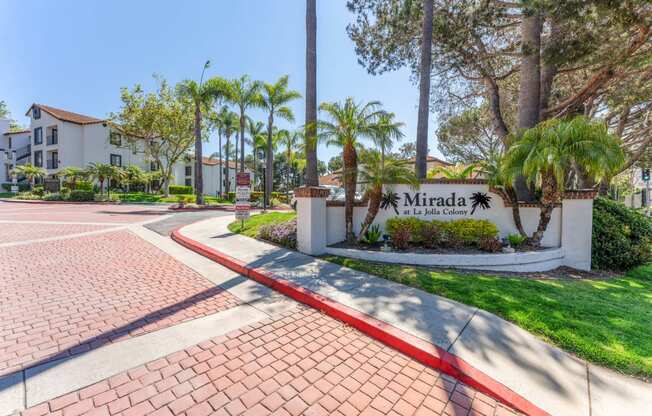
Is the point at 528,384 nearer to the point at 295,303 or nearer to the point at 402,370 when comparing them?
the point at 402,370

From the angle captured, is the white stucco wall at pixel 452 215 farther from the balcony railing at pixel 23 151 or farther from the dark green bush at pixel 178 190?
the balcony railing at pixel 23 151

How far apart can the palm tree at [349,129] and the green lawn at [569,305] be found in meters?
2.47

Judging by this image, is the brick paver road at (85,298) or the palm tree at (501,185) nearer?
the brick paver road at (85,298)

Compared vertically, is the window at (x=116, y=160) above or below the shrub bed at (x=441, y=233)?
above

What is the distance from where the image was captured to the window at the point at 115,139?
3304 centimetres

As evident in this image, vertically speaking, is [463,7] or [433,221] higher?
[463,7]

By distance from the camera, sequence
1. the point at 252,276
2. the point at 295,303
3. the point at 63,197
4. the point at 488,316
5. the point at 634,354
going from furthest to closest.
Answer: the point at 63,197 < the point at 252,276 < the point at 295,303 < the point at 488,316 < the point at 634,354

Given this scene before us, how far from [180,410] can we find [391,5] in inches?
559

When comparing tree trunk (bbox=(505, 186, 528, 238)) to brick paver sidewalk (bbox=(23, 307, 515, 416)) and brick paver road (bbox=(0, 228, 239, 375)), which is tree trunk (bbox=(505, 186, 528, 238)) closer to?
brick paver sidewalk (bbox=(23, 307, 515, 416))

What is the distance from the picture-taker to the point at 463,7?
10562 millimetres

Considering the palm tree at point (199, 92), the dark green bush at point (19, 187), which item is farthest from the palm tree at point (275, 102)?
the dark green bush at point (19, 187)

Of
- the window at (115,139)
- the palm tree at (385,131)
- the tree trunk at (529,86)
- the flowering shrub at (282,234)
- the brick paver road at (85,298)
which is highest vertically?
the window at (115,139)

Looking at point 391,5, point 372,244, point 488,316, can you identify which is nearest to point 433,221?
point 372,244

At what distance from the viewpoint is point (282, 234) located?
28.7 ft
